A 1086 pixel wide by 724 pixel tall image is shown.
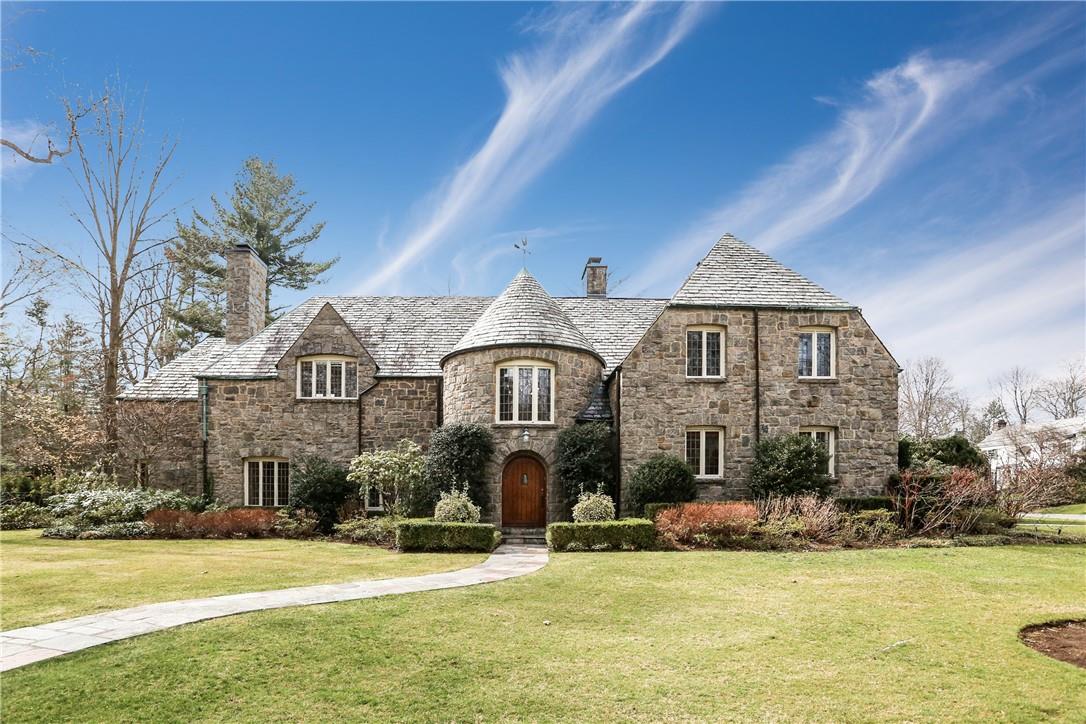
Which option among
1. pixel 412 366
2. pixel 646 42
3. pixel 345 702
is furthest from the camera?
pixel 412 366

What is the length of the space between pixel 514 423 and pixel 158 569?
9.58 metres

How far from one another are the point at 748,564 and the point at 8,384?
2822 centimetres

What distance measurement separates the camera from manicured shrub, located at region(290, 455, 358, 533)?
20.4 metres

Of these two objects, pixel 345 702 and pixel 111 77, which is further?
pixel 111 77

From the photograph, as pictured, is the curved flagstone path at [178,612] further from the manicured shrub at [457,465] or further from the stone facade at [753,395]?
the stone facade at [753,395]

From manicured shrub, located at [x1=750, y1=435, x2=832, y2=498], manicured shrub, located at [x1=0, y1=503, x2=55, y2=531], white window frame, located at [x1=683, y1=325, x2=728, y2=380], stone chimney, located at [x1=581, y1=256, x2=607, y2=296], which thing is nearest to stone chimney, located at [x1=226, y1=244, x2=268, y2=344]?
manicured shrub, located at [x1=0, y1=503, x2=55, y2=531]

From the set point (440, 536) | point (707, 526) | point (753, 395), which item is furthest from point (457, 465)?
point (753, 395)

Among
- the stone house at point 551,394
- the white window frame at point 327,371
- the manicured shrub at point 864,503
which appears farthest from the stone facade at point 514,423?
the manicured shrub at point 864,503

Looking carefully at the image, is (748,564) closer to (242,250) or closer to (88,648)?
(88,648)

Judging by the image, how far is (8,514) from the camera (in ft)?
68.8

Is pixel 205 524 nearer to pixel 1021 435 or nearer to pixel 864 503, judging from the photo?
→ pixel 864 503

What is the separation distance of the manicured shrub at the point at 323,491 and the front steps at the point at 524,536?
526cm

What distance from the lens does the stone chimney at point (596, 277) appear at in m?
28.7

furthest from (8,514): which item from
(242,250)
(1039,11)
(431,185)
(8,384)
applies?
(1039,11)
